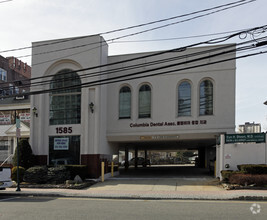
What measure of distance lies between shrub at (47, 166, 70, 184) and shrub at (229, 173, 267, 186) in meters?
8.82

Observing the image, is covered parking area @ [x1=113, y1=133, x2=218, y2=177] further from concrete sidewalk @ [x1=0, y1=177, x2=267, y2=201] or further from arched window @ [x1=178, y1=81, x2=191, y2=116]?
concrete sidewalk @ [x1=0, y1=177, x2=267, y2=201]

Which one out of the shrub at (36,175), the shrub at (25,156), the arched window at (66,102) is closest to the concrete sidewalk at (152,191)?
the shrub at (36,175)

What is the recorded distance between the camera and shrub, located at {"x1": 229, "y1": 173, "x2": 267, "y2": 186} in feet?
43.6

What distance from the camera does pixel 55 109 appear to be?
65.1 feet

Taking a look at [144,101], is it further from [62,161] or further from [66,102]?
[62,161]

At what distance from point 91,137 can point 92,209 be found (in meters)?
9.17

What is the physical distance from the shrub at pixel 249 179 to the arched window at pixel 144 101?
7133 mm

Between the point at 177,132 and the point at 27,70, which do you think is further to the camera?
the point at 27,70

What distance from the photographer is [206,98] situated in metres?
18.6

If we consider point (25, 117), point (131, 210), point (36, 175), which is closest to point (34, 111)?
point (36, 175)

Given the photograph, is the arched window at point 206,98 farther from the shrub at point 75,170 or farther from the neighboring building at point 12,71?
the neighboring building at point 12,71

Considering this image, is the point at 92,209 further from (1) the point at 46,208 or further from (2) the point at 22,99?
(2) the point at 22,99

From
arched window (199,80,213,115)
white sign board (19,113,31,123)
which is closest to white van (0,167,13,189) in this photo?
arched window (199,80,213,115)

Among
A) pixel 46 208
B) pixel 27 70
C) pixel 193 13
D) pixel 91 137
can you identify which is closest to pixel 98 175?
pixel 91 137
